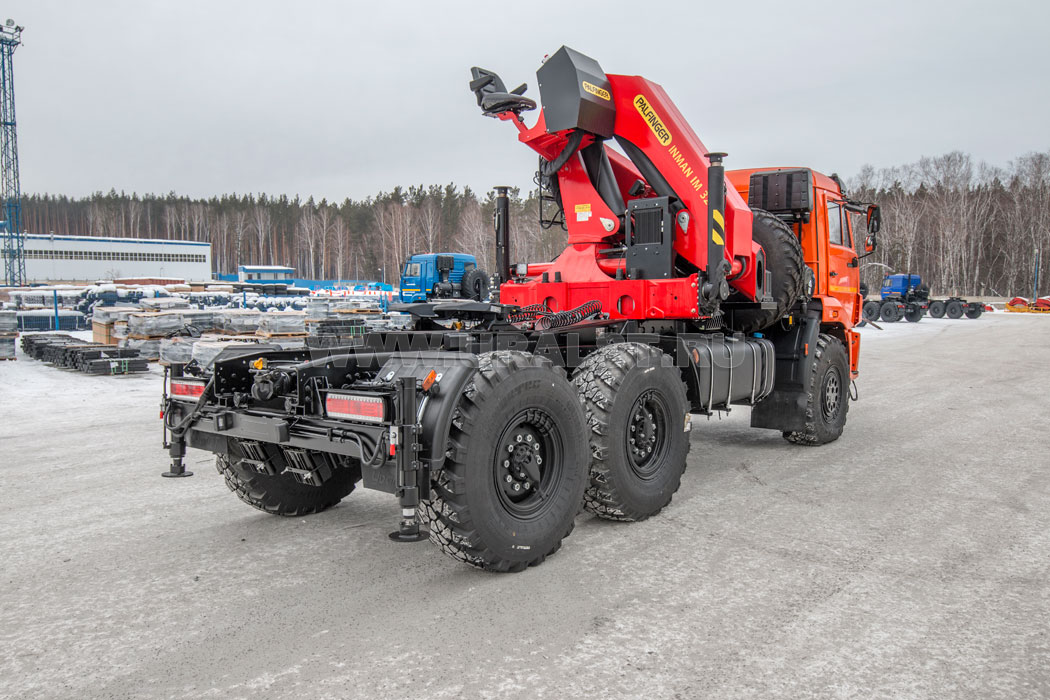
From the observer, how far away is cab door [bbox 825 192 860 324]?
849 cm

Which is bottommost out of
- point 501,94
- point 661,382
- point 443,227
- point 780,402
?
point 780,402

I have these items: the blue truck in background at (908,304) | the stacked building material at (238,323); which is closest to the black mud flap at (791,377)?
the stacked building material at (238,323)

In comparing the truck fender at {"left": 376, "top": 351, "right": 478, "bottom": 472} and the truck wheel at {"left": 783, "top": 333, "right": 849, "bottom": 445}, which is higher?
the truck fender at {"left": 376, "top": 351, "right": 478, "bottom": 472}

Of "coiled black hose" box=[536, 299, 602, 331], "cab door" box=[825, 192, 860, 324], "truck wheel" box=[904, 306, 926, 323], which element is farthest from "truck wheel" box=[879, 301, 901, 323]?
"coiled black hose" box=[536, 299, 602, 331]

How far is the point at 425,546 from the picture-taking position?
4719 millimetres

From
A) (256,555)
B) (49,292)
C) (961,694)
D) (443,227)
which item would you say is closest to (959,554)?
(961,694)

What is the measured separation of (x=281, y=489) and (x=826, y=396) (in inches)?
235

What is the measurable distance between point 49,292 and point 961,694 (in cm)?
4355

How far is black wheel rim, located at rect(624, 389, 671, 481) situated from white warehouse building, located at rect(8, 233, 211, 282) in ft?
278

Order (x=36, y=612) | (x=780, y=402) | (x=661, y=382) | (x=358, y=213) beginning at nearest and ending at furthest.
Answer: (x=36, y=612) → (x=661, y=382) → (x=780, y=402) → (x=358, y=213)

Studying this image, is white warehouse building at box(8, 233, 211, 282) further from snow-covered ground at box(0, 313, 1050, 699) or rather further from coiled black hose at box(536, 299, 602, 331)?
snow-covered ground at box(0, 313, 1050, 699)

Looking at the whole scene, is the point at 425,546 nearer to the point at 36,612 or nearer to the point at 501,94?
the point at 36,612

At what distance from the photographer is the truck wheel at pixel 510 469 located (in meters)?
3.79

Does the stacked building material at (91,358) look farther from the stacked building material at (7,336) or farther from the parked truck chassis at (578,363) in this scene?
the parked truck chassis at (578,363)
